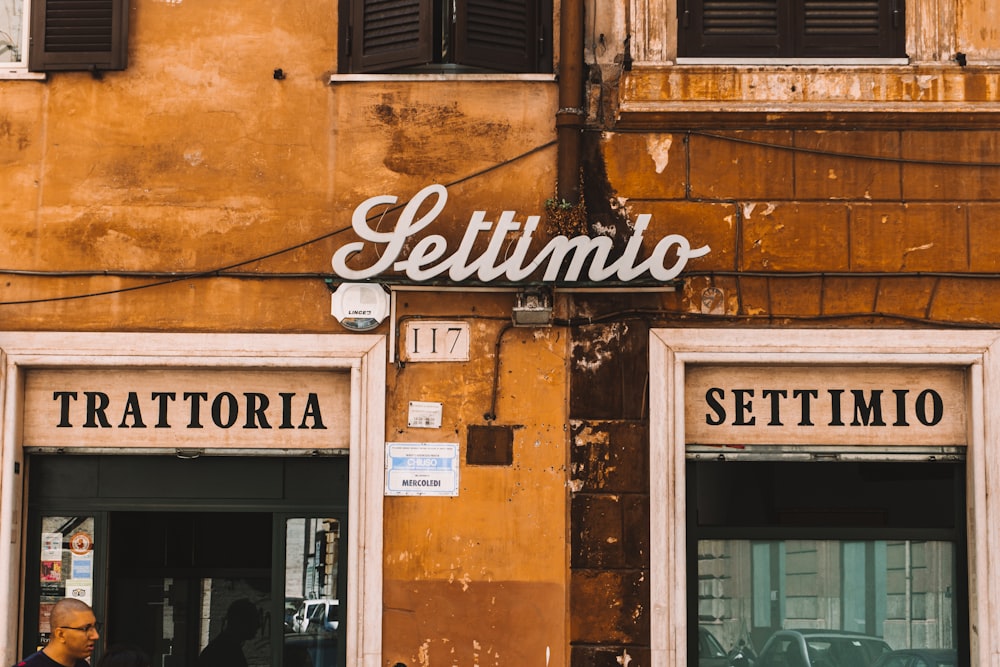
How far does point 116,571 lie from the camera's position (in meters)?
9.46

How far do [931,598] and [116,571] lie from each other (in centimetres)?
547

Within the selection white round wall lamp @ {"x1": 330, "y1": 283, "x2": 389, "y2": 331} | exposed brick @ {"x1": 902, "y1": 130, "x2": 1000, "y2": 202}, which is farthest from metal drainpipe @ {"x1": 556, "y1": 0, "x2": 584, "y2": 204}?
exposed brick @ {"x1": 902, "y1": 130, "x2": 1000, "y2": 202}

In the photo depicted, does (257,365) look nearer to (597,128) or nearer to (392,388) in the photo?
(392,388)

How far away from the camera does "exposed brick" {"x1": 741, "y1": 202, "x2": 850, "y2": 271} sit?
9.03 meters

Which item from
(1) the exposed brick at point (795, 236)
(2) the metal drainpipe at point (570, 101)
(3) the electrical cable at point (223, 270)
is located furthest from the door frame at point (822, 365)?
(3) the electrical cable at point (223, 270)

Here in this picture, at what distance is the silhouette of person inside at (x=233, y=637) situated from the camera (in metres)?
9.29

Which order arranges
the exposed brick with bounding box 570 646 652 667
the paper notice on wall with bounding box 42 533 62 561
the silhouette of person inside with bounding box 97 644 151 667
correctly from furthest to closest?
1. the paper notice on wall with bounding box 42 533 62 561
2. the exposed brick with bounding box 570 646 652 667
3. the silhouette of person inside with bounding box 97 644 151 667

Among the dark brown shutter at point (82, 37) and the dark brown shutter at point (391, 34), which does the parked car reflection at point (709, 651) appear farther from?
the dark brown shutter at point (82, 37)

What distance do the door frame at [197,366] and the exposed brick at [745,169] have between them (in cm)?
238

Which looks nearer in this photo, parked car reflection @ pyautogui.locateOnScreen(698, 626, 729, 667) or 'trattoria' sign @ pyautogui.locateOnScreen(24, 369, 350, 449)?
parked car reflection @ pyautogui.locateOnScreen(698, 626, 729, 667)

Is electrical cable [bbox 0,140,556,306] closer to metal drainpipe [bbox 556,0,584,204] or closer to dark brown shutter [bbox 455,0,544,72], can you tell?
metal drainpipe [bbox 556,0,584,204]

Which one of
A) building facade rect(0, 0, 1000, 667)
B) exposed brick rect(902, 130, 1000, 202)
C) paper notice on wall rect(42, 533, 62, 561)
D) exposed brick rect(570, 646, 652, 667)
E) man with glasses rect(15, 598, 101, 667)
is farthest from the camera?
paper notice on wall rect(42, 533, 62, 561)

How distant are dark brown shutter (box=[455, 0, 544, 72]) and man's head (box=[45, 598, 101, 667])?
171 inches

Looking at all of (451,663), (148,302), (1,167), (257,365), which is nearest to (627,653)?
(451,663)
